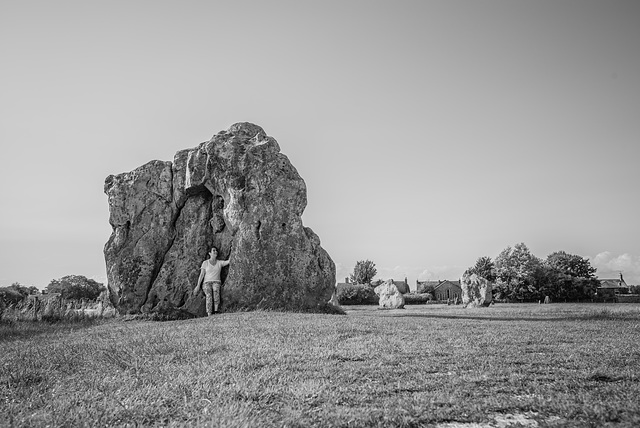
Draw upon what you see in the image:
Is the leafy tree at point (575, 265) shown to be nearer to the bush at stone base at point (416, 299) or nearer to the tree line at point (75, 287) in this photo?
the bush at stone base at point (416, 299)

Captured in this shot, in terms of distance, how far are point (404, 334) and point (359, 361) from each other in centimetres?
370

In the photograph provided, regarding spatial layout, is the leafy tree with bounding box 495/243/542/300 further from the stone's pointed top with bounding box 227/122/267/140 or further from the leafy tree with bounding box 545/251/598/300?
the stone's pointed top with bounding box 227/122/267/140

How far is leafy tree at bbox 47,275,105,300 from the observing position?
8519 cm

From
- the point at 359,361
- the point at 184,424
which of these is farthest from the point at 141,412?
the point at 359,361

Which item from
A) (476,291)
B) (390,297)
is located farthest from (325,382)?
(390,297)

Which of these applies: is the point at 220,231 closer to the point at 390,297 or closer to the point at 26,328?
the point at 26,328

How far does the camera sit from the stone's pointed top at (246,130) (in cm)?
2345

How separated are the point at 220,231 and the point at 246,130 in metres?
5.83

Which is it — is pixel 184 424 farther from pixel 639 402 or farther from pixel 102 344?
pixel 102 344

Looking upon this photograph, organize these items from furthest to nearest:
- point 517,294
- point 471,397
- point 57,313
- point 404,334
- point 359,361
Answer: point 517,294
point 57,313
point 404,334
point 359,361
point 471,397

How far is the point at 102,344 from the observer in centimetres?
980

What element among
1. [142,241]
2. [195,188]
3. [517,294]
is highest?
[195,188]

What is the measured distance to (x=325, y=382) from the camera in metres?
5.94

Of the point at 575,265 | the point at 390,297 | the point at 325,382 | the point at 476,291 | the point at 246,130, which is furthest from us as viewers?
the point at 575,265
